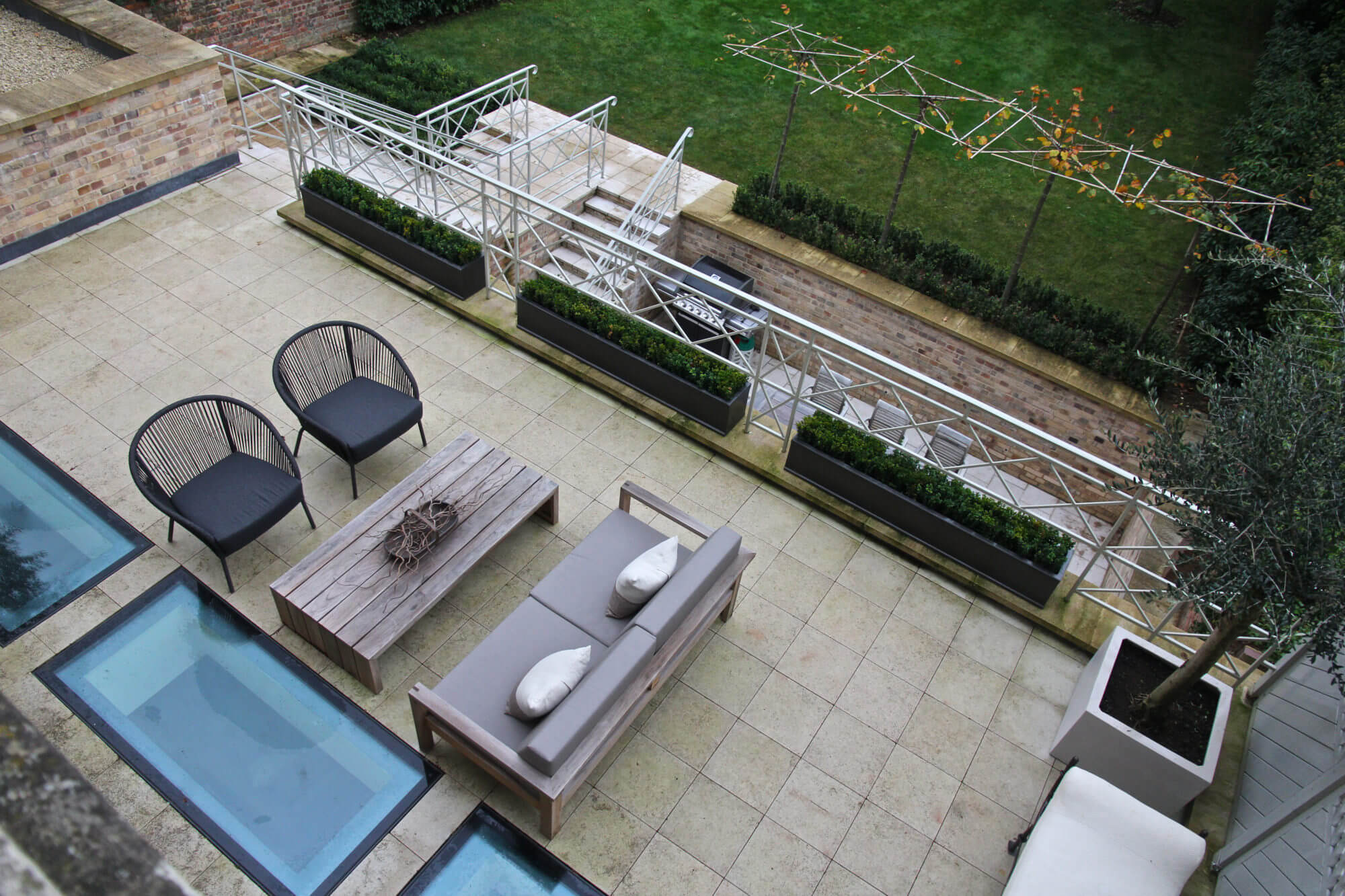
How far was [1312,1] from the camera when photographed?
13.4m

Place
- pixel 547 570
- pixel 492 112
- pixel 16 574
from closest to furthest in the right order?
pixel 16 574 < pixel 547 570 < pixel 492 112

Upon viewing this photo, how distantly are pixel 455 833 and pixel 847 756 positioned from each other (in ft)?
7.37

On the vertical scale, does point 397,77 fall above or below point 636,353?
below

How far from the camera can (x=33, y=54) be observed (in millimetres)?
8695

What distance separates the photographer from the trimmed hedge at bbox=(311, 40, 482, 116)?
38.3ft

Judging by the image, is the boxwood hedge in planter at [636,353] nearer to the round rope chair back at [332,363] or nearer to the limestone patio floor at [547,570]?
the limestone patio floor at [547,570]

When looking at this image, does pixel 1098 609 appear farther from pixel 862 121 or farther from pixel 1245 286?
pixel 862 121

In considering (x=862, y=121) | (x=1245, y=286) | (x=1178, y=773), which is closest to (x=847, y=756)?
(x=1178, y=773)

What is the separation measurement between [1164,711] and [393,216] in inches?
274

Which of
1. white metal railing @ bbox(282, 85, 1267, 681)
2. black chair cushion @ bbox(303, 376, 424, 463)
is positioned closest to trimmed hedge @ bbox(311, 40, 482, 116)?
white metal railing @ bbox(282, 85, 1267, 681)

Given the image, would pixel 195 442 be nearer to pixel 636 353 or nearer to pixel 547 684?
pixel 547 684

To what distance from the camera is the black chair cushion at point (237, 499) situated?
545cm

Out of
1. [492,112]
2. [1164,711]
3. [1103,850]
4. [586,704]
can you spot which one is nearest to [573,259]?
[492,112]

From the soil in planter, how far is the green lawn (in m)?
6.43
